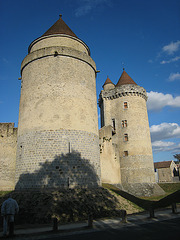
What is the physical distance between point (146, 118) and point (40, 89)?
18.9 metres

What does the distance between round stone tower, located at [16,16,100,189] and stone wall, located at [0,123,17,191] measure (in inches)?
119

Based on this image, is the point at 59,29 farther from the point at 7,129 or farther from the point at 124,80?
the point at 124,80

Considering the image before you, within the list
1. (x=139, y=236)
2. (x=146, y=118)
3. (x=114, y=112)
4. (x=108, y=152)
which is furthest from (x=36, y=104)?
(x=146, y=118)

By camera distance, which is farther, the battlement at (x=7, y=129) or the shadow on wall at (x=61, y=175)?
the battlement at (x=7, y=129)

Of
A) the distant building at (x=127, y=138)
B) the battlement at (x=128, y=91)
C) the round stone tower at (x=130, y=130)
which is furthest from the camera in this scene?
the battlement at (x=128, y=91)

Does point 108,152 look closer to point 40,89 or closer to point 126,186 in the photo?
point 126,186

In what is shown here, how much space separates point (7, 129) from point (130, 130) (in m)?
16.5

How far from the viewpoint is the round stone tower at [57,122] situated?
41.1 ft

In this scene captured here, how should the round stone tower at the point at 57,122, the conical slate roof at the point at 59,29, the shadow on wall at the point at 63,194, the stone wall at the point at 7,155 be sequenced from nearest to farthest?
the shadow on wall at the point at 63,194
the round stone tower at the point at 57,122
the stone wall at the point at 7,155
the conical slate roof at the point at 59,29

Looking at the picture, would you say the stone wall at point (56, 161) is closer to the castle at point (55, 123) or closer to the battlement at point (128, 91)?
the castle at point (55, 123)

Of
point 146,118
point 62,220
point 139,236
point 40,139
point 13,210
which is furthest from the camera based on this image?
point 146,118

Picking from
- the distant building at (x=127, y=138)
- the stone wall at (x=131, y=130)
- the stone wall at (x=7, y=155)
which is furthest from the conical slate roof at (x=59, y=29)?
the stone wall at (x=131, y=130)

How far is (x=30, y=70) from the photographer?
49.9 feet

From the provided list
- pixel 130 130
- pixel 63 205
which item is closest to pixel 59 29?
pixel 63 205
